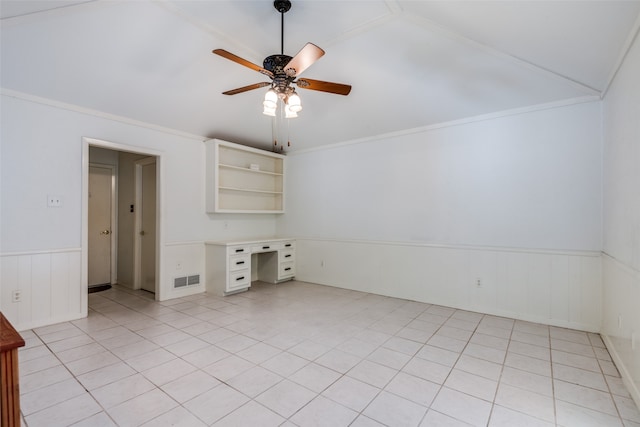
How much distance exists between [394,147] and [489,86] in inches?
56.9

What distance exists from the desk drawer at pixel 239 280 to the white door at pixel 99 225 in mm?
2446

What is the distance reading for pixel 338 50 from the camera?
2.99 m

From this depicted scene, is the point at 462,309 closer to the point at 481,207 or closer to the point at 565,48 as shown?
the point at 481,207

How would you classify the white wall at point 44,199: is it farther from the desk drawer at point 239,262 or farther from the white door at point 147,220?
the desk drawer at point 239,262

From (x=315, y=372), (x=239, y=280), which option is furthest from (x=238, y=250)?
(x=315, y=372)

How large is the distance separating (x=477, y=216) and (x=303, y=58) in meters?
2.87

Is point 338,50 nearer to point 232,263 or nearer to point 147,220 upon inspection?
point 232,263

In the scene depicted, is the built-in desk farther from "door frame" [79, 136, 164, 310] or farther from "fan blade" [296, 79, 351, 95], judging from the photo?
"fan blade" [296, 79, 351, 95]

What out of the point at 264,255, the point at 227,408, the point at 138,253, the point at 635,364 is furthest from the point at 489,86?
the point at 138,253

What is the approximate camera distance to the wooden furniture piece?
1.11m

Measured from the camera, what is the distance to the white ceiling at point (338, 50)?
224 cm

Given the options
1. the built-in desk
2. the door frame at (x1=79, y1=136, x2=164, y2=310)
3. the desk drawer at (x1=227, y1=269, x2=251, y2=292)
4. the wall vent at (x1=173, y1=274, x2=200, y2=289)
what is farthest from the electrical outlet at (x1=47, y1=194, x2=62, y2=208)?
the desk drawer at (x1=227, y1=269, x2=251, y2=292)

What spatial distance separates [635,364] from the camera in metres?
1.96

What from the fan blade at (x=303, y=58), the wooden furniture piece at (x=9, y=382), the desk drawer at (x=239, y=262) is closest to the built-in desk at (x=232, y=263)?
the desk drawer at (x=239, y=262)
